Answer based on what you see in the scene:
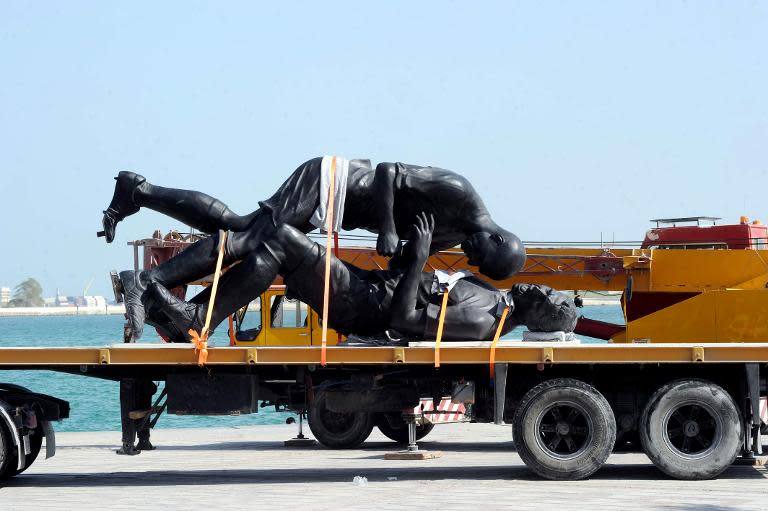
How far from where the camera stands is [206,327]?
12414mm

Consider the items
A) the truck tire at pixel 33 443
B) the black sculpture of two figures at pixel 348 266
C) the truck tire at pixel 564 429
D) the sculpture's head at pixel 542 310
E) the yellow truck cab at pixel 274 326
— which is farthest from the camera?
the yellow truck cab at pixel 274 326

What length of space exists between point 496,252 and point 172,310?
3190mm

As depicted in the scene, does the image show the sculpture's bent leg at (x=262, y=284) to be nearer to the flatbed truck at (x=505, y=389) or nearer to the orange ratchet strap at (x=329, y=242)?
the orange ratchet strap at (x=329, y=242)

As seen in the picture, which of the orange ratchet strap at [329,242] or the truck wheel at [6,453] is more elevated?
the orange ratchet strap at [329,242]

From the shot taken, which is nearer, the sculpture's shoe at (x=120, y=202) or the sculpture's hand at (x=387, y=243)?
the sculpture's hand at (x=387, y=243)

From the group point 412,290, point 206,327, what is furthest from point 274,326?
point 412,290

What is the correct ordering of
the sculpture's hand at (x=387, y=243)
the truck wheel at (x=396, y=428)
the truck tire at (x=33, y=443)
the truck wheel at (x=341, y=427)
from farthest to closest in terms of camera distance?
the truck wheel at (x=396, y=428) < the truck wheel at (x=341, y=427) < the truck tire at (x=33, y=443) < the sculpture's hand at (x=387, y=243)

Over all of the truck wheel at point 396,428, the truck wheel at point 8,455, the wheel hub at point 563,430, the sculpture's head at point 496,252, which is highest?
the sculpture's head at point 496,252

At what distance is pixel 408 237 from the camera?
12914mm

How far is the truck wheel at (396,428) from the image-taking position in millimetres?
18547

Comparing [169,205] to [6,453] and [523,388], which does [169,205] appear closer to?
[6,453]

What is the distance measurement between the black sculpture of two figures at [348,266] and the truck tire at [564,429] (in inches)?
38.6

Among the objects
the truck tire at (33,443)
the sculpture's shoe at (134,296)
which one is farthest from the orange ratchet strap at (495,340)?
the truck tire at (33,443)

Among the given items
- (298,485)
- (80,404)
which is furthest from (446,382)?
(80,404)
